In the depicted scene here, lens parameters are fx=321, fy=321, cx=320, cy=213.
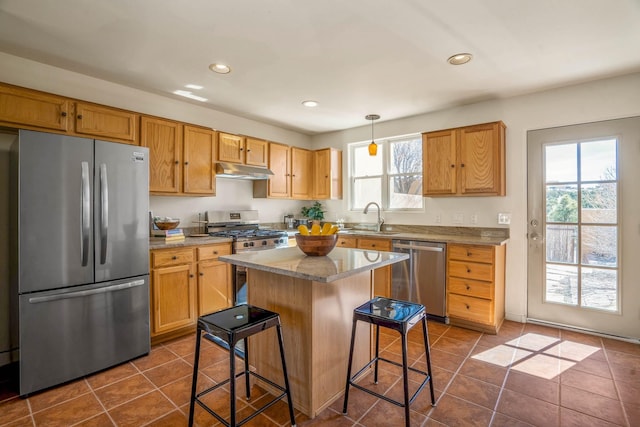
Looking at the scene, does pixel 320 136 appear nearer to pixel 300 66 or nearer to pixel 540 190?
pixel 300 66

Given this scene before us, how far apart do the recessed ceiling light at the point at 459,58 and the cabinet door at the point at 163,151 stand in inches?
105

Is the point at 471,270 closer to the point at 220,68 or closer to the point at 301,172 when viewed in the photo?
the point at 301,172

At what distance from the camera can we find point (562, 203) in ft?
10.6

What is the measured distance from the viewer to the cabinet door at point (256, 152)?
4.05m

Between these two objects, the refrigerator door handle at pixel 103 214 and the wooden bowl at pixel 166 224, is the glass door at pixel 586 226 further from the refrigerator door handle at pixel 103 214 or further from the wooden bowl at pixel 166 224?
the refrigerator door handle at pixel 103 214

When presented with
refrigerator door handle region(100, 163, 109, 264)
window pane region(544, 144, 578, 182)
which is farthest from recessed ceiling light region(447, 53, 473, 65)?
refrigerator door handle region(100, 163, 109, 264)

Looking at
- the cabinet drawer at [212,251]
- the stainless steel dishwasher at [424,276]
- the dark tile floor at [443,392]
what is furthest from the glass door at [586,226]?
the cabinet drawer at [212,251]

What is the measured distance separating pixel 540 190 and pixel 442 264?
1260mm

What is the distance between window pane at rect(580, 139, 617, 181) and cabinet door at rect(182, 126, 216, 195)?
3824 mm


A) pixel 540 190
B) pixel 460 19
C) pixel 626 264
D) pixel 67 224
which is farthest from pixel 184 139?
pixel 626 264

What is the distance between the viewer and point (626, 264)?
9.55 feet

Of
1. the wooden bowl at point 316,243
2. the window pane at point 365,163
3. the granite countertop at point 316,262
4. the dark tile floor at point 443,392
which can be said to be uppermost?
the window pane at point 365,163

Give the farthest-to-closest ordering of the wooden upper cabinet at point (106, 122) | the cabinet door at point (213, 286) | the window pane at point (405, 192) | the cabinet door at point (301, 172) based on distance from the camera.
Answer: the cabinet door at point (301, 172) < the window pane at point (405, 192) < the cabinet door at point (213, 286) < the wooden upper cabinet at point (106, 122)

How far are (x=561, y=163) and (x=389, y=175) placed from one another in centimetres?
198
